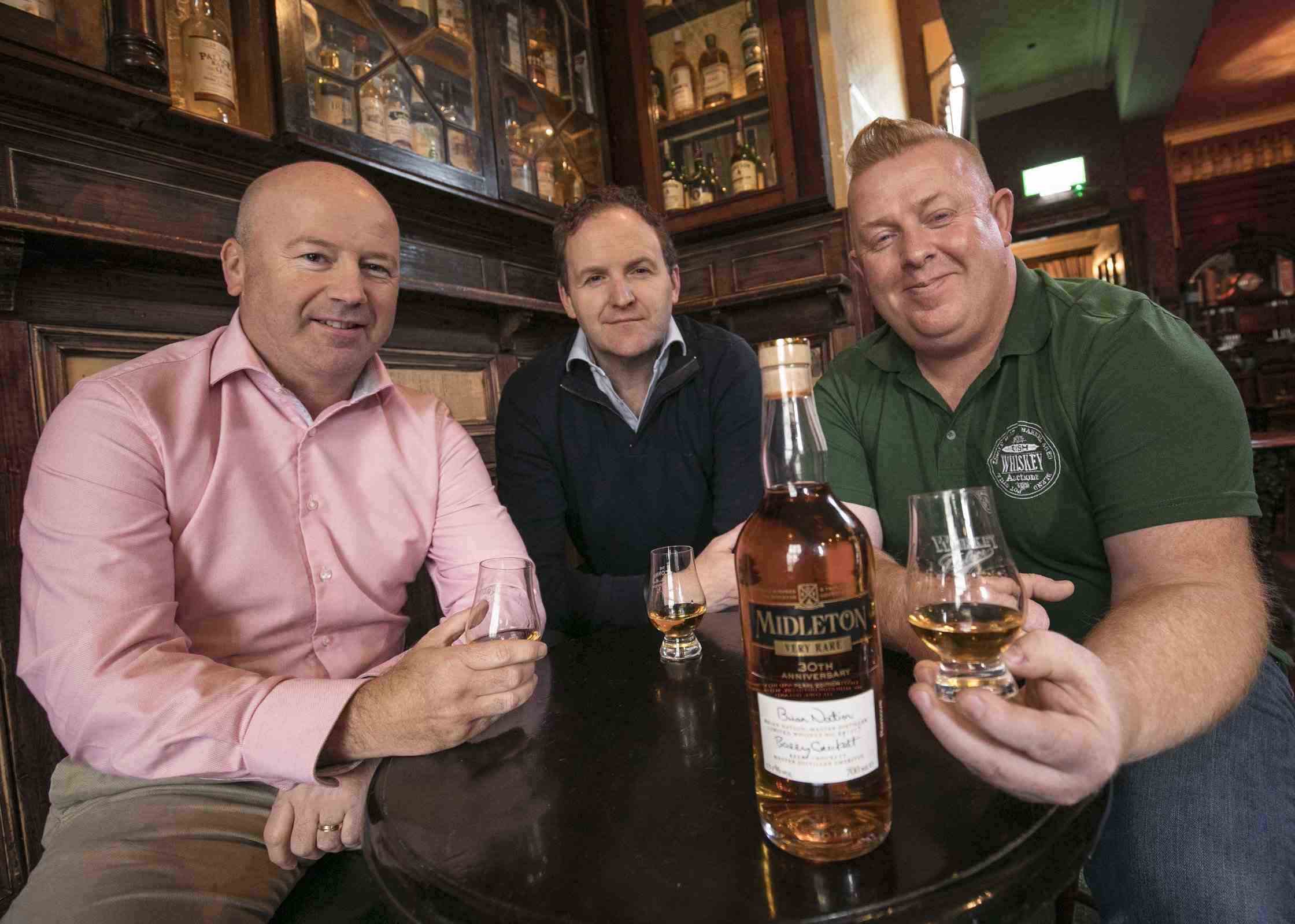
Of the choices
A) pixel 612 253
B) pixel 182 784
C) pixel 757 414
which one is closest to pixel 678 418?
pixel 757 414

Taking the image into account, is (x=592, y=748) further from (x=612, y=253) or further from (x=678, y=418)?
(x=612, y=253)

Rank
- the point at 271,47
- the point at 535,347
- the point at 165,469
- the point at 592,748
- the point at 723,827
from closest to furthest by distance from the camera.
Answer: the point at 723,827 < the point at 592,748 < the point at 165,469 < the point at 271,47 < the point at 535,347

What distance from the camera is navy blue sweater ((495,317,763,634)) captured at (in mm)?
1991

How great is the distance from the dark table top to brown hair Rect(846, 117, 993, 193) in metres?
1.00

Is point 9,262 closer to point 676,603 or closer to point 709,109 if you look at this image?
point 676,603

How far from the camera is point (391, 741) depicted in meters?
0.90

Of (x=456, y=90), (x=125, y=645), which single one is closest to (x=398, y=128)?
(x=456, y=90)

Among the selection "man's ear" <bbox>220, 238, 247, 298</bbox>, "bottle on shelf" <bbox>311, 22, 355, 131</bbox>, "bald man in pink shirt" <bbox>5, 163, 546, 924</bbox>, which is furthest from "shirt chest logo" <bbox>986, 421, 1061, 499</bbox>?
"bottle on shelf" <bbox>311, 22, 355, 131</bbox>

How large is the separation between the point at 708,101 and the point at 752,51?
11.2 inches

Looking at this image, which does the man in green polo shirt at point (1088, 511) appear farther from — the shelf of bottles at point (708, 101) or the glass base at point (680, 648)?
the shelf of bottles at point (708, 101)

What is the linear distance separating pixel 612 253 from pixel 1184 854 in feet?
5.60

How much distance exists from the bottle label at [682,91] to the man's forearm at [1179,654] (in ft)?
10.4

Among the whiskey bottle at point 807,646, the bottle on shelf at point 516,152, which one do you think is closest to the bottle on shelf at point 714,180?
the bottle on shelf at point 516,152

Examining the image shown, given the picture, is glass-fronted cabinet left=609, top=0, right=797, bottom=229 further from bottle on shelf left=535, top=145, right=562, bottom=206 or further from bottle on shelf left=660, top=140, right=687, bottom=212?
bottle on shelf left=535, top=145, right=562, bottom=206
